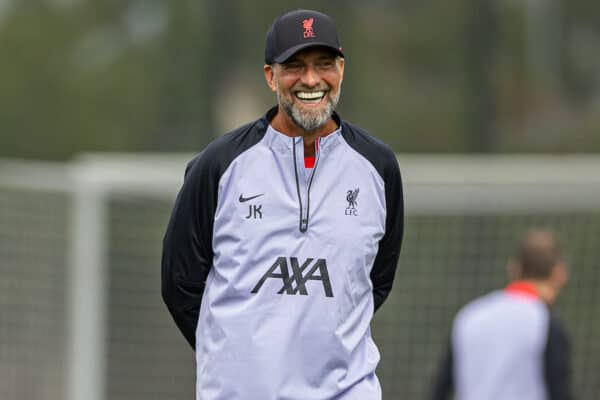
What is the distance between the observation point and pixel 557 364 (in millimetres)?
7402

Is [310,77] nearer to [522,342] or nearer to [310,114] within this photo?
[310,114]

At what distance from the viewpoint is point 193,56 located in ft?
57.2

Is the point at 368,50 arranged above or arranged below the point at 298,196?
above

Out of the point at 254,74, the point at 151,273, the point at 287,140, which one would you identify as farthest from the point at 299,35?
the point at 254,74

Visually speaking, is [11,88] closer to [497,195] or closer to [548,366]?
[497,195]

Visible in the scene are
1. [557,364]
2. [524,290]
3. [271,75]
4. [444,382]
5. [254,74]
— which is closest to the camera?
[271,75]

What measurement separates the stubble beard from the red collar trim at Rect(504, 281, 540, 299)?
347cm

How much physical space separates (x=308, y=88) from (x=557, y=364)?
3.49 meters

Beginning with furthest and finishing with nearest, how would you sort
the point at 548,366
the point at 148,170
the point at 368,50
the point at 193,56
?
the point at 368,50 < the point at 193,56 < the point at 148,170 < the point at 548,366

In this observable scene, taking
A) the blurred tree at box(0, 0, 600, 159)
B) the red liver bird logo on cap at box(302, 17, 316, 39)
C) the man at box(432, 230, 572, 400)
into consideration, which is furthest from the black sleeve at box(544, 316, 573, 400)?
the blurred tree at box(0, 0, 600, 159)

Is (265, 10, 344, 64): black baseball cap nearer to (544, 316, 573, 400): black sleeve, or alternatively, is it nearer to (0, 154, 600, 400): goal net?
(544, 316, 573, 400): black sleeve

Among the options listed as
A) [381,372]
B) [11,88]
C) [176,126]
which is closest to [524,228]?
[381,372]

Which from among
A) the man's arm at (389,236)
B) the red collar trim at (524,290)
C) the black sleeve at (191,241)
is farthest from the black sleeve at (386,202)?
the red collar trim at (524,290)

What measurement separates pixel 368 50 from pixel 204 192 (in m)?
17.8
